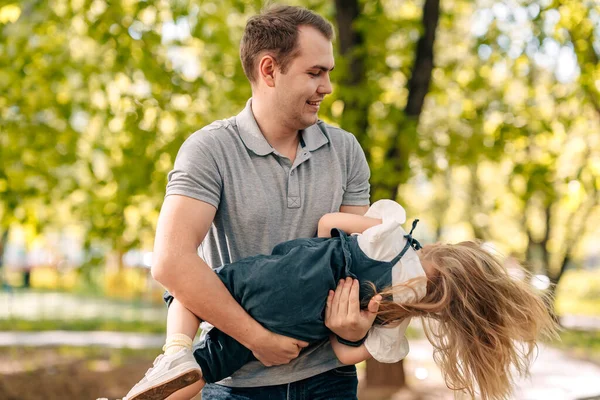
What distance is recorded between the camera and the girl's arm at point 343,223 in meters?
2.44

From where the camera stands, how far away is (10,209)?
23.1 ft

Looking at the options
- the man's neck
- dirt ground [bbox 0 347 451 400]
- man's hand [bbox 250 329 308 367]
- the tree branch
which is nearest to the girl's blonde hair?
man's hand [bbox 250 329 308 367]

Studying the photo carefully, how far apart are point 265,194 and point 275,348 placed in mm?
467

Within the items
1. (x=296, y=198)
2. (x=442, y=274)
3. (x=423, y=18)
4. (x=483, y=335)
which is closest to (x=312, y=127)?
(x=296, y=198)

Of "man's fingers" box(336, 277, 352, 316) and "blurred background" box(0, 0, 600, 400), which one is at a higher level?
"blurred background" box(0, 0, 600, 400)

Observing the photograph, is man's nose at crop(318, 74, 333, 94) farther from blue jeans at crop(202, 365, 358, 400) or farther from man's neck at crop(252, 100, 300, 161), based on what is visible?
blue jeans at crop(202, 365, 358, 400)

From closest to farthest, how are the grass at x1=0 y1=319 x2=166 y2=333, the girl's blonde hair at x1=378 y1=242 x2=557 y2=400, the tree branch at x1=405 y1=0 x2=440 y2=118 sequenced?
the girl's blonde hair at x1=378 y1=242 x2=557 y2=400
the tree branch at x1=405 y1=0 x2=440 y2=118
the grass at x1=0 y1=319 x2=166 y2=333

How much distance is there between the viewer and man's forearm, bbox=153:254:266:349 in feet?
7.09

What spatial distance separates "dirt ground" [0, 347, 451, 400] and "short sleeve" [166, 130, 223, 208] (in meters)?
5.41

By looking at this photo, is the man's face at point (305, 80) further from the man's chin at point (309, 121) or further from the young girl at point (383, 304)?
the young girl at point (383, 304)

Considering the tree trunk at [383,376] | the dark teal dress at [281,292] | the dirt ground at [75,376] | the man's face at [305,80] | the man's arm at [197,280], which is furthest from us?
the dirt ground at [75,376]

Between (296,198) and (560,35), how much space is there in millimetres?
4965

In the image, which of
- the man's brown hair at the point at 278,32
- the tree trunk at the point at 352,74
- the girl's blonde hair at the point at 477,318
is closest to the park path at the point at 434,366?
the tree trunk at the point at 352,74

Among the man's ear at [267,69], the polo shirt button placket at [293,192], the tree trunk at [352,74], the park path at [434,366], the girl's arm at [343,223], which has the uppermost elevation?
the tree trunk at [352,74]
